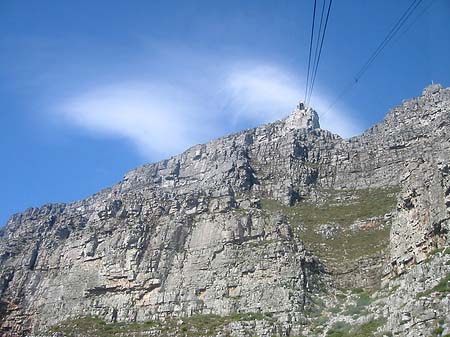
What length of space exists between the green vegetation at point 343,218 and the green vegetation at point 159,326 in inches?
616

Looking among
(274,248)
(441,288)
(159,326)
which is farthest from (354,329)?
(159,326)

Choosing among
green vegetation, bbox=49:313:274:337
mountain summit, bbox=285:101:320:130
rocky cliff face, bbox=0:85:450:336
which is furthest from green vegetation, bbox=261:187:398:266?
mountain summit, bbox=285:101:320:130

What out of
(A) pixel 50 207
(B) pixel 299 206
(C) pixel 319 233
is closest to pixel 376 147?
(B) pixel 299 206

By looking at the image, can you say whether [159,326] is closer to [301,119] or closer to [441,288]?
[441,288]

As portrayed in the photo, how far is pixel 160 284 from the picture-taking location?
73.0 m

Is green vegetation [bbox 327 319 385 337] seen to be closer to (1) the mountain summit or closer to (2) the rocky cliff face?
(2) the rocky cliff face

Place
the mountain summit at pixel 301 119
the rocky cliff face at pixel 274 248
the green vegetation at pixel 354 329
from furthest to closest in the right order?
the mountain summit at pixel 301 119 < the rocky cliff face at pixel 274 248 < the green vegetation at pixel 354 329

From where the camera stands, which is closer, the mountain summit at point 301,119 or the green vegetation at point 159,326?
the green vegetation at point 159,326

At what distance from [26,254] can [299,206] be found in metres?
50.6

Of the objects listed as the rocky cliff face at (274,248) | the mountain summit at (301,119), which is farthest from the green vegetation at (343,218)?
the mountain summit at (301,119)

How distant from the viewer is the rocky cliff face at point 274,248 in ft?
177

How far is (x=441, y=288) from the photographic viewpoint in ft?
134

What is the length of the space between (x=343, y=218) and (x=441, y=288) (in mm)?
37305

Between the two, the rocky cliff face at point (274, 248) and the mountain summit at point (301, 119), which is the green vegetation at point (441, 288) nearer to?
the rocky cliff face at point (274, 248)
